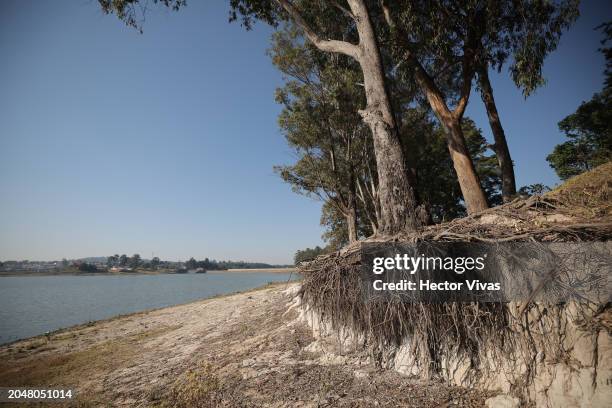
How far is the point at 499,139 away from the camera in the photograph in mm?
7926

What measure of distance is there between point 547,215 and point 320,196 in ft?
44.3

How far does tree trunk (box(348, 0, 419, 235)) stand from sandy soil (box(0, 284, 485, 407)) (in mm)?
2127

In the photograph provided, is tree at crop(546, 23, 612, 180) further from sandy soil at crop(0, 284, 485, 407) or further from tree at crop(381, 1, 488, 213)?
sandy soil at crop(0, 284, 485, 407)

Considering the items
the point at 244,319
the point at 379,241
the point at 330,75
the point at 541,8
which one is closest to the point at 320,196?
the point at 330,75

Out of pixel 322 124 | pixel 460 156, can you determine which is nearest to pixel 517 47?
pixel 460 156

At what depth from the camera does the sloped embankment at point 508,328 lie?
261 cm

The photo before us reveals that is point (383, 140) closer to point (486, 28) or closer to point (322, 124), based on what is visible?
point (486, 28)

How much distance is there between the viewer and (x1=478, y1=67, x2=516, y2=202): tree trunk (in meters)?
7.57

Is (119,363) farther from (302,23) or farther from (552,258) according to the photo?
(302,23)

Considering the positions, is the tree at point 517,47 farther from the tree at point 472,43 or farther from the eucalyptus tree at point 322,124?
the eucalyptus tree at point 322,124

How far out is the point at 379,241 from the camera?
3.84m

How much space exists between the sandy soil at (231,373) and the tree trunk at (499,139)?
19.6 feet

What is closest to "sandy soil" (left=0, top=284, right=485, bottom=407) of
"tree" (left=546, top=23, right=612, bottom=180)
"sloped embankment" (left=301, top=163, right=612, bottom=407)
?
A: "sloped embankment" (left=301, top=163, right=612, bottom=407)

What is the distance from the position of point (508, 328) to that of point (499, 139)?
6.76 meters
